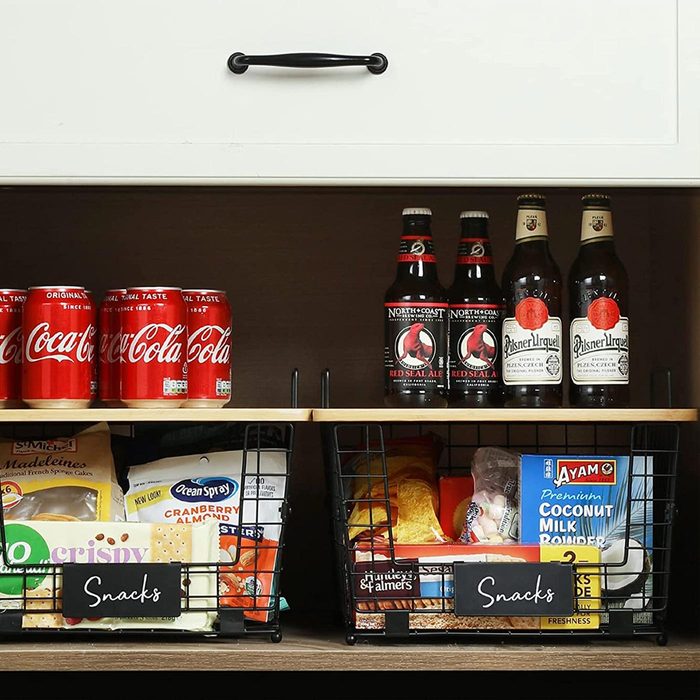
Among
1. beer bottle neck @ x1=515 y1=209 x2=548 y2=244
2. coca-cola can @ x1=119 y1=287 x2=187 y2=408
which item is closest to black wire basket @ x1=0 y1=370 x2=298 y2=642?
Answer: coca-cola can @ x1=119 y1=287 x2=187 y2=408

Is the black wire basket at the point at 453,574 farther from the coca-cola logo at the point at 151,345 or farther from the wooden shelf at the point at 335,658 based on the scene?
the coca-cola logo at the point at 151,345

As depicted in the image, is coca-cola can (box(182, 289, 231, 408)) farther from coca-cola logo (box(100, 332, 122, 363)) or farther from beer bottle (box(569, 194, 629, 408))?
beer bottle (box(569, 194, 629, 408))

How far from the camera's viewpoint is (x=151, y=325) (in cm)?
111

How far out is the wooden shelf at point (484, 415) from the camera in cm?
106

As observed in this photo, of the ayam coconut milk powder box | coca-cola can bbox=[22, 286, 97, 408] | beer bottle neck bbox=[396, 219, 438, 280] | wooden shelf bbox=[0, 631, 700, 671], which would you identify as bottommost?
wooden shelf bbox=[0, 631, 700, 671]

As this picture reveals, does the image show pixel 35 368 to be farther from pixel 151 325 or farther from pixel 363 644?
pixel 363 644

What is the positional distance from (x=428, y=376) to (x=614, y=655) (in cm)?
37

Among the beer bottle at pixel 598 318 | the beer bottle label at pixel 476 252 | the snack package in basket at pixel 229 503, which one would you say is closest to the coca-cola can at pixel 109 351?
the snack package in basket at pixel 229 503

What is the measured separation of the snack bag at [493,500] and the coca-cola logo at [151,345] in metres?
0.39
